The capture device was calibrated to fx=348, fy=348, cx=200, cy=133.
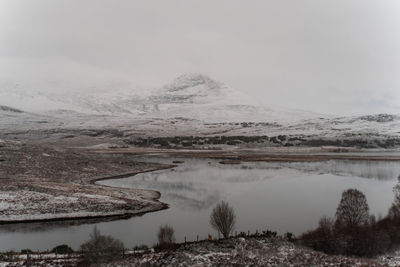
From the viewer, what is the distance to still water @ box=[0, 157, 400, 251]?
31.5m

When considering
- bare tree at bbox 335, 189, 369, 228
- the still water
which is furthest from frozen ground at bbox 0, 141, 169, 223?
bare tree at bbox 335, 189, 369, 228

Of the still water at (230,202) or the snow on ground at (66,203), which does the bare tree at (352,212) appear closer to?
the still water at (230,202)

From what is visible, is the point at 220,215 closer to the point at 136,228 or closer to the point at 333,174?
the point at 136,228

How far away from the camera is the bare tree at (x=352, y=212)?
99.2 ft

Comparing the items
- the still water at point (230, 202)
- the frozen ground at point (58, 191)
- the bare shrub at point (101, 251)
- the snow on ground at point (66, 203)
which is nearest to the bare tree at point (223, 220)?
the still water at point (230, 202)

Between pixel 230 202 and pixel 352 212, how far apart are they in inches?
606

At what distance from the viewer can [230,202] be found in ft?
139

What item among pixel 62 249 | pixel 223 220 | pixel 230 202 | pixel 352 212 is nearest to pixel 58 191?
pixel 62 249

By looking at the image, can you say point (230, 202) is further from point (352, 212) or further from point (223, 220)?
point (352, 212)

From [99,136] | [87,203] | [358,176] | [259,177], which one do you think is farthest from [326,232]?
[99,136]

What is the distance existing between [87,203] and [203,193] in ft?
52.0

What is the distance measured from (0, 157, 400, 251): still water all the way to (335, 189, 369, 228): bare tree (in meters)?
2.88

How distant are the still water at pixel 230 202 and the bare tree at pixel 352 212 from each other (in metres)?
2.88

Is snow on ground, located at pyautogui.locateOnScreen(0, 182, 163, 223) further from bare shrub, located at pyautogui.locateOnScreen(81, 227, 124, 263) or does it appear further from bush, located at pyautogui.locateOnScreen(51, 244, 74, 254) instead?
bare shrub, located at pyautogui.locateOnScreen(81, 227, 124, 263)
